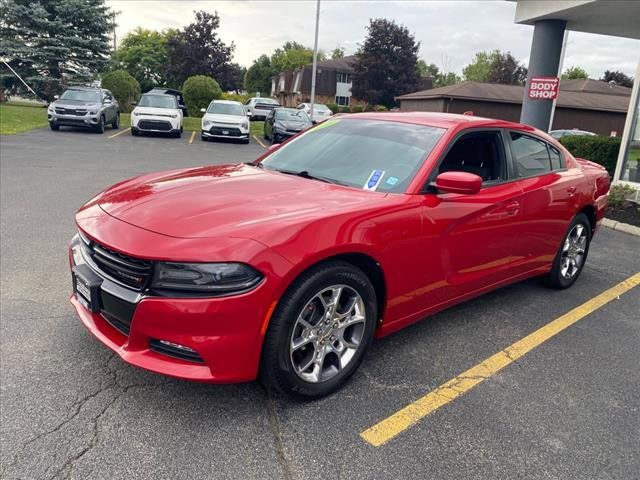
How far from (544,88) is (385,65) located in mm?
35930

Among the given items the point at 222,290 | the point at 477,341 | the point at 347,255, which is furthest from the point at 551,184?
the point at 222,290

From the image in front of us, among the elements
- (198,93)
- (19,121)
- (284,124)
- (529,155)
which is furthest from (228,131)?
(529,155)

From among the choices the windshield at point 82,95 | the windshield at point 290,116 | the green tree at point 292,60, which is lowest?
the windshield at point 290,116

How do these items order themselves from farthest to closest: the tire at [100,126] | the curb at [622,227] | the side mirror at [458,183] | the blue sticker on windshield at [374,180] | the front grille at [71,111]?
the tire at [100,126], the front grille at [71,111], the curb at [622,227], the blue sticker on windshield at [374,180], the side mirror at [458,183]

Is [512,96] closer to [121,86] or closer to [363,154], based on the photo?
[121,86]

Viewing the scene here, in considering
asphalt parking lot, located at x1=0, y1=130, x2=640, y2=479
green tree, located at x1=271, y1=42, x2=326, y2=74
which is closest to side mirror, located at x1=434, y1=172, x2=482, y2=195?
asphalt parking lot, located at x1=0, y1=130, x2=640, y2=479

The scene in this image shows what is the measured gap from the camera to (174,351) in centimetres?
246

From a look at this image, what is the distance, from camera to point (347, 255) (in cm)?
282

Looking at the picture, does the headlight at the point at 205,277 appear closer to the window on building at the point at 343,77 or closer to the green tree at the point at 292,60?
the window on building at the point at 343,77

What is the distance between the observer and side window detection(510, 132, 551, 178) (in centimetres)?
412

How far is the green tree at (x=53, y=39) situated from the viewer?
26.6m

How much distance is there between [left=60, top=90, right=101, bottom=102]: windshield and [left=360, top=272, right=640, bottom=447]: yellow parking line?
18.4 metres

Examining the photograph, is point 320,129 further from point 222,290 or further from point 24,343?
point 24,343

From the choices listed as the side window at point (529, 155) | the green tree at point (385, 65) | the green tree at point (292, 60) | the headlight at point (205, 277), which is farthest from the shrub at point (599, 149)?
the green tree at point (292, 60)
